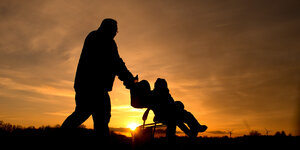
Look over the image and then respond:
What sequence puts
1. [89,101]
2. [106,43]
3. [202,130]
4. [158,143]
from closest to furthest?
[89,101] < [106,43] < [158,143] < [202,130]

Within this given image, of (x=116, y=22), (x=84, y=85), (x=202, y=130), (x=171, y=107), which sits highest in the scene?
(x=116, y=22)

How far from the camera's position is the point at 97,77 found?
166 inches

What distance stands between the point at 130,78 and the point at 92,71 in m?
0.75

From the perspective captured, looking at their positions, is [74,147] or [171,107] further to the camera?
[74,147]

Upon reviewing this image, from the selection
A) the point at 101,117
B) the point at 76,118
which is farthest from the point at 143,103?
the point at 76,118

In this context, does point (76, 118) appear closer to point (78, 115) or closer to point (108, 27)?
point (78, 115)

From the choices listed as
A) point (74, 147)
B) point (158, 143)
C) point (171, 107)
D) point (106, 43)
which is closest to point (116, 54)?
point (106, 43)

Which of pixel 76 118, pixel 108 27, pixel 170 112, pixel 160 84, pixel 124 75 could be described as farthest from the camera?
pixel 160 84

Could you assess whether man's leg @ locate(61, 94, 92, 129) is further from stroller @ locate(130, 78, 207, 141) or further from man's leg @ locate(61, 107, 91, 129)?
stroller @ locate(130, 78, 207, 141)

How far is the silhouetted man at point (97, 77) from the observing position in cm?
414

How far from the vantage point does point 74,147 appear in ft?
17.6

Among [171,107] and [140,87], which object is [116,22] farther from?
[171,107]

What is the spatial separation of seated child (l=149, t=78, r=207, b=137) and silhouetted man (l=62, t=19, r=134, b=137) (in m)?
0.98

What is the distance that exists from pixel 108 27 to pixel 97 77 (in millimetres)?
966
